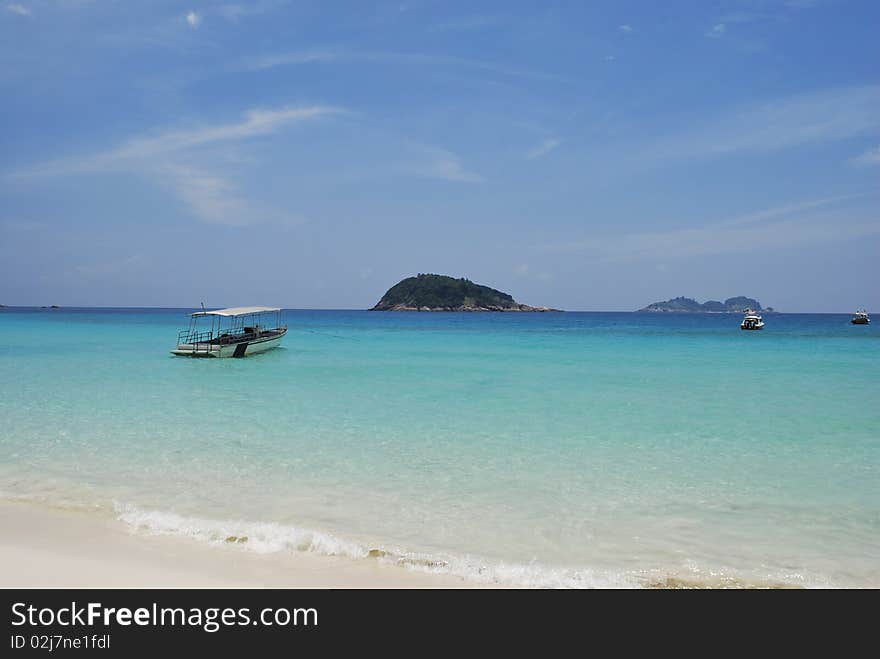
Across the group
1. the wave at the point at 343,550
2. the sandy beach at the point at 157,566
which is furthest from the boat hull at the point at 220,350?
the sandy beach at the point at 157,566

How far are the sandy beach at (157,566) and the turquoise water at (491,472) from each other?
0.94 feet

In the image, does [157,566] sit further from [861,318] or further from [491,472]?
[861,318]

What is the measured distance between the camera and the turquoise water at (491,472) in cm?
581

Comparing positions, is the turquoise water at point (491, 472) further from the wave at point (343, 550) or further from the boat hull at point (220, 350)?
the boat hull at point (220, 350)

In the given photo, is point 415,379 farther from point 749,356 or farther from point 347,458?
point 749,356

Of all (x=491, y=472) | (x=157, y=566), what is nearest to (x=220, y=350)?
(x=491, y=472)

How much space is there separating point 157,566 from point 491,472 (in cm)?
491

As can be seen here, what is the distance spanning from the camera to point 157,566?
5.12 metres

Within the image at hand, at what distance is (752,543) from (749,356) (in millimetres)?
30871

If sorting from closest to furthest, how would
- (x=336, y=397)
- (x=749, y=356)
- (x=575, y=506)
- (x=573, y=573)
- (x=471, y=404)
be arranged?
(x=573, y=573) → (x=575, y=506) → (x=471, y=404) → (x=336, y=397) → (x=749, y=356)

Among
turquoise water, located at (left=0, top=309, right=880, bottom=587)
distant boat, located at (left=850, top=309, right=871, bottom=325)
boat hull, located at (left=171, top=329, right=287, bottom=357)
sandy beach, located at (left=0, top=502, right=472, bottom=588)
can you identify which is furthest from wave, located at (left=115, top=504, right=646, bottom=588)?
distant boat, located at (left=850, top=309, right=871, bottom=325)

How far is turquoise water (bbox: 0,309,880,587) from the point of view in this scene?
5809 millimetres

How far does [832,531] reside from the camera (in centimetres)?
643
